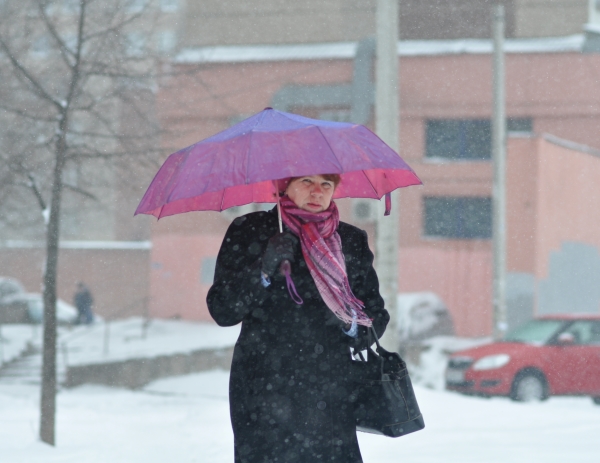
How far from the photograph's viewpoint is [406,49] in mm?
25609

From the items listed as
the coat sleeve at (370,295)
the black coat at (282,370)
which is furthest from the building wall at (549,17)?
the black coat at (282,370)

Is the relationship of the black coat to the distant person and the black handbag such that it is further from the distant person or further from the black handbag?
the distant person

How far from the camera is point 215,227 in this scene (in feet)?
86.9

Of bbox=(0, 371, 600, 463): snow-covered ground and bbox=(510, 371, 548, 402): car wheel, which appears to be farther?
bbox=(510, 371, 548, 402): car wheel

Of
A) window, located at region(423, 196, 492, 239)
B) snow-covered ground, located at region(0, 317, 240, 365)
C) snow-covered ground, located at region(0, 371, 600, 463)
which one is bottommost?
snow-covered ground, located at region(0, 317, 240, 365)

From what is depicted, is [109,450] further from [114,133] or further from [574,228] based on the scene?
[574,228]

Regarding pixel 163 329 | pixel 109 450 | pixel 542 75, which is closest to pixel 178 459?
pixel 109 450

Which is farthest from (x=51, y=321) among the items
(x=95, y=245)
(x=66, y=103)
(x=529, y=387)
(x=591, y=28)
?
(x=95, y=245)

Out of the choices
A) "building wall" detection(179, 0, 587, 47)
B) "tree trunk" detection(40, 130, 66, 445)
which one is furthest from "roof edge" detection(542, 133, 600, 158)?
"tree trunk" detection(40, 130, 66, 445)

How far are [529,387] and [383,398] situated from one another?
10469 mm

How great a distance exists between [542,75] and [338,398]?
2317 centimetres

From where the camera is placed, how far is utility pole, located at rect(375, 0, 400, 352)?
861 cm

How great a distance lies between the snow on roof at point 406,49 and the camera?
2514 centimetres

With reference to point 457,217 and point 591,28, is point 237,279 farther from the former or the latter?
point 591,28
